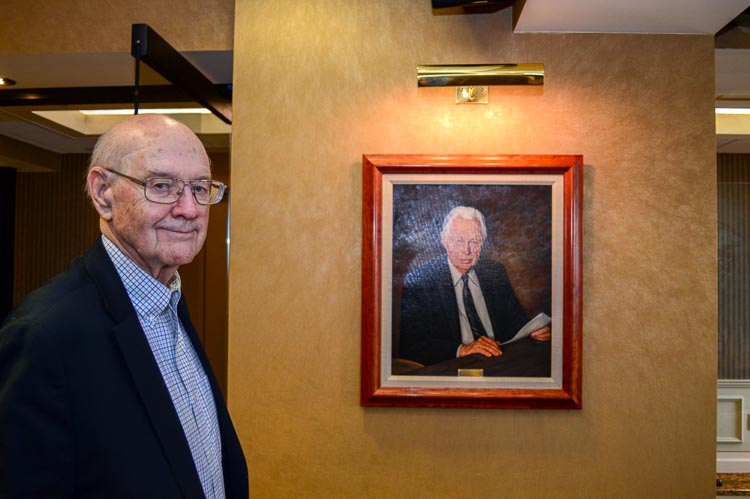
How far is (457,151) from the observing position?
2.34m

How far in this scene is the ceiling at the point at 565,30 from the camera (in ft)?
6.83

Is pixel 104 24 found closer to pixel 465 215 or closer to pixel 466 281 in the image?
pixel 465 215

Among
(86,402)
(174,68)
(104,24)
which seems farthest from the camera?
(104,24)

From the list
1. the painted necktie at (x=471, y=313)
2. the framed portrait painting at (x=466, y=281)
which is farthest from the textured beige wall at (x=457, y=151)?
the painted necktie at (x=471, y=313)

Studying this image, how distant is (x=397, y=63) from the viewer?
235 cm

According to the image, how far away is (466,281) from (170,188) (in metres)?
1.37

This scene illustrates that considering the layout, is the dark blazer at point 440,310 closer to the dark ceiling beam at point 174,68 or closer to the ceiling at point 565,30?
the ceiling at point 565,30

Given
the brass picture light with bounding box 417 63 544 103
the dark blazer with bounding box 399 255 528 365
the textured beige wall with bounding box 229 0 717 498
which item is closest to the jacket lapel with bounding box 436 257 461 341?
the dark blazer with bounding box 399 255 528 365

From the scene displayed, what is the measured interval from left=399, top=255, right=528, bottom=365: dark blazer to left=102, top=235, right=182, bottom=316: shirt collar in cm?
123

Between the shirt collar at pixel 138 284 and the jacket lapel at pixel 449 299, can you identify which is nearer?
the shirt collar at pixel 138 284

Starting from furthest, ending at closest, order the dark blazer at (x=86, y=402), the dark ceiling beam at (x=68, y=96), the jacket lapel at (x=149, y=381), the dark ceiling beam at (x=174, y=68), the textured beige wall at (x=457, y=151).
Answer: the dark ceiling beam at (x=68, y=96), the textured beige wall at (x=457, y=151), the dark ceiling beam at (x=174, y=68), the jacket lapel at (x=149, y=381), the dark blazer at (x=86, y=402)

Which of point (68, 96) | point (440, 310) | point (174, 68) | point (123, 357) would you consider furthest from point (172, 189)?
point (68, 96)

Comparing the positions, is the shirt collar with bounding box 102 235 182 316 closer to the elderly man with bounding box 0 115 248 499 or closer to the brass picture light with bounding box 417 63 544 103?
the elderly man with bounding box 0 115 248 499

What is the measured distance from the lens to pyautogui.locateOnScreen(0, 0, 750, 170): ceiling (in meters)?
2.08
